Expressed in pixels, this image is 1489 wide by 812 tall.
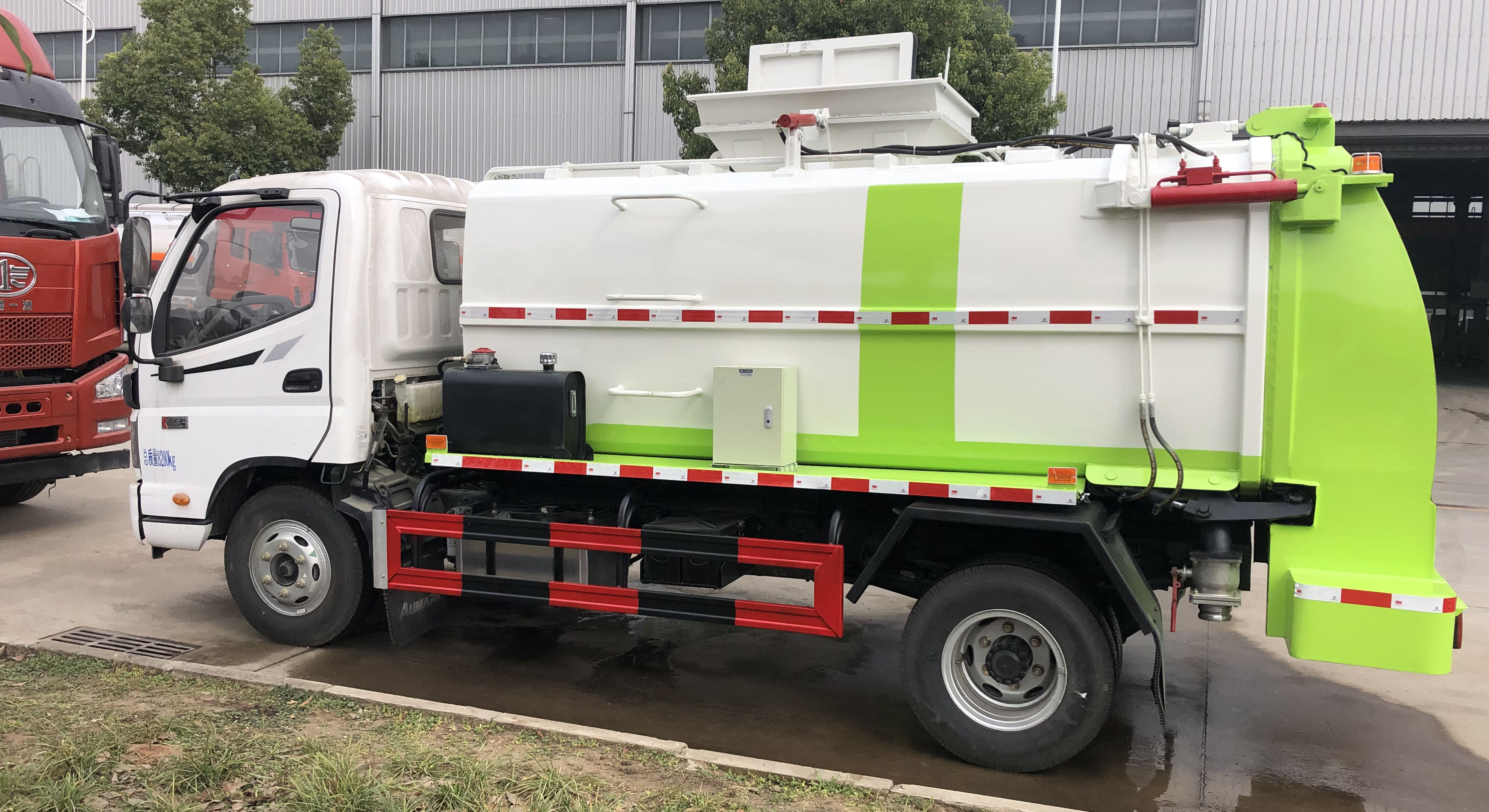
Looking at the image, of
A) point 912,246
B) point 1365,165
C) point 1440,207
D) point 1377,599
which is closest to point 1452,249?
point 1440,207

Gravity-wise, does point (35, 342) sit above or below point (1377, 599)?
above

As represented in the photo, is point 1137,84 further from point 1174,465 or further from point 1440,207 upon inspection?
point 1440,207

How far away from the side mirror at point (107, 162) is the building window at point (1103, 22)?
15487mm

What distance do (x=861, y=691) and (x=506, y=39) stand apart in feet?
66.7

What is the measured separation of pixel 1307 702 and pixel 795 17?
12385 mm

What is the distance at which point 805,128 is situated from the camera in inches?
222

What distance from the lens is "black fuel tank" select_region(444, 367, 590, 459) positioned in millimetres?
5410

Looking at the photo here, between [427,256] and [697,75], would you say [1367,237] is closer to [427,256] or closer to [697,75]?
[427,256]

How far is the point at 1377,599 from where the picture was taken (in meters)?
4.24

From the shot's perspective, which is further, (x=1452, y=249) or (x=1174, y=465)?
(x=1452, y=249)

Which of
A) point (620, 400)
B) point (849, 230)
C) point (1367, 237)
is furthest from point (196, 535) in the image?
point (1367, 237)

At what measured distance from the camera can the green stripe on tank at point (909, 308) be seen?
487 centimetres

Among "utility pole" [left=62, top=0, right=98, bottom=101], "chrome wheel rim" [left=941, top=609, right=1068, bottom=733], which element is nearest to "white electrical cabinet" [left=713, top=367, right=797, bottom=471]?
"chrome wheel rim" [left=941, top=609, right=1068, bottom=733]

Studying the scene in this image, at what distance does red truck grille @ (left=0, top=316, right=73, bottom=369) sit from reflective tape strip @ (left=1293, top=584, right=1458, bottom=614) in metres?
8.94
